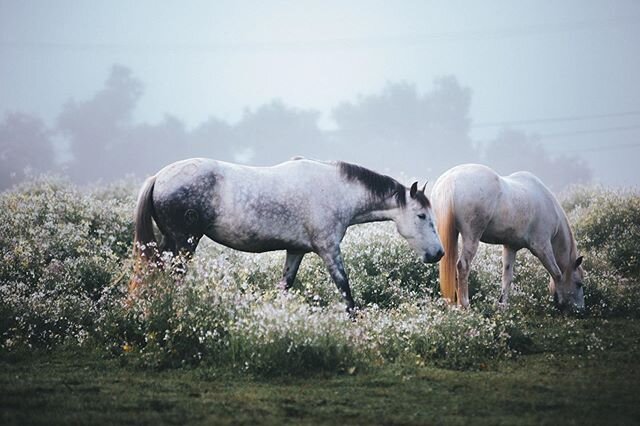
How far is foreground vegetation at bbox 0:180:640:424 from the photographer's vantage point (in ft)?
22.5

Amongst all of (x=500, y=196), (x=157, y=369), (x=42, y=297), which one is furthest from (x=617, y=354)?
(x=42, y=297)

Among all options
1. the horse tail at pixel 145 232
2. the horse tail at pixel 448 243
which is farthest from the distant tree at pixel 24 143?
the horse tail at pixel 448 243

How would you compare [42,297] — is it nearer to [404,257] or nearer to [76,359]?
[76,359]

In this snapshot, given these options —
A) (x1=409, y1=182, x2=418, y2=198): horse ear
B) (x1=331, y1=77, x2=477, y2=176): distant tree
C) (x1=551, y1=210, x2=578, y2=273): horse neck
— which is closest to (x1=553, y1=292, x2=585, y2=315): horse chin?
(x1=551, y1=210, x2=578, y2=273): horse neck

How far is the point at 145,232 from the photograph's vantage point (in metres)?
9.95

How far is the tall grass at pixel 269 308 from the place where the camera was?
862 cm

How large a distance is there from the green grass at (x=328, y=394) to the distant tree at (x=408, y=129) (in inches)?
2545

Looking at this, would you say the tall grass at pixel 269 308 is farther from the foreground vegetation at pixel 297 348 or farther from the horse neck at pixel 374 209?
the horse neck at pixel 374 209

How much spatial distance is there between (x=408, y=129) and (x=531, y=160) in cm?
1442

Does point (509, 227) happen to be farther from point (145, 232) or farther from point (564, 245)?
point (145, 232)

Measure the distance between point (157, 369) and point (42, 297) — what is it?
10.6 ft

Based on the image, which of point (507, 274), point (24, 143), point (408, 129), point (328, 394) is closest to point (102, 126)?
point (24, 143)

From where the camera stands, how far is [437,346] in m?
9.30

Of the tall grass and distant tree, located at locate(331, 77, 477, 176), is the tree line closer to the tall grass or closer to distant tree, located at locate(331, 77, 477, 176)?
distant tree, located at locate(331, 77, 477, 176)
